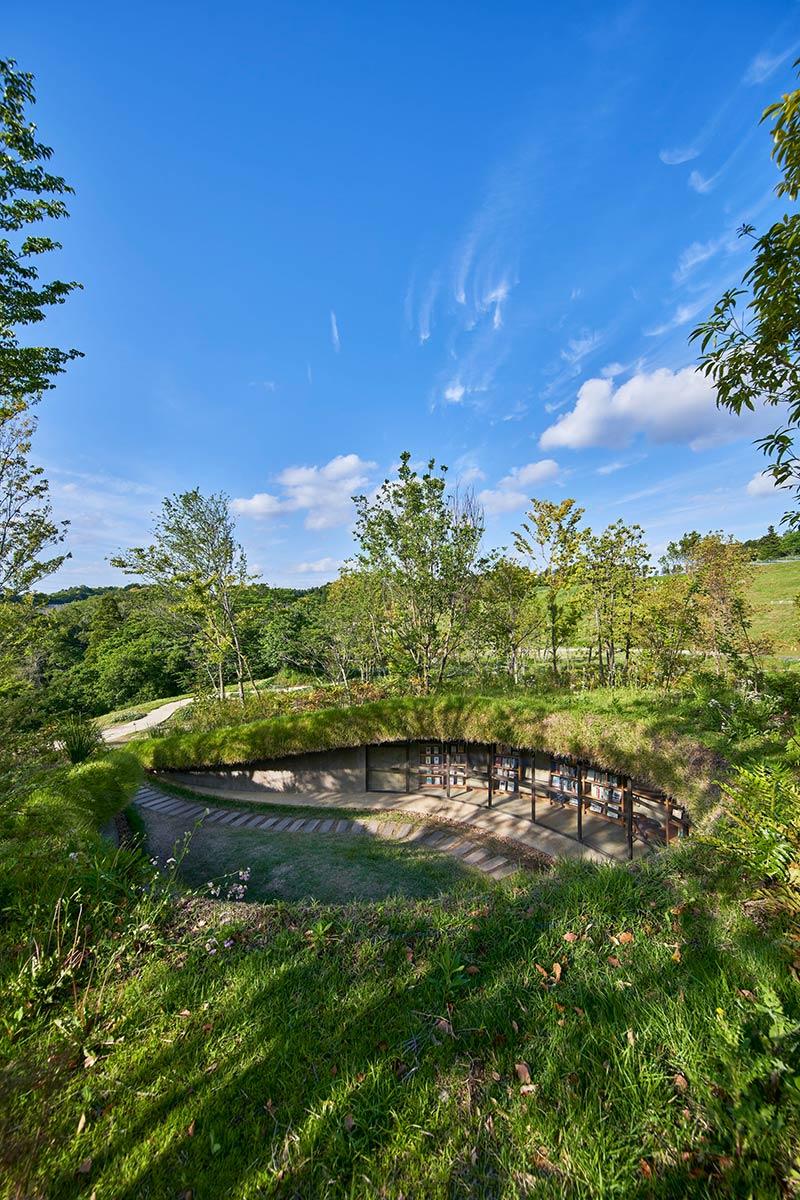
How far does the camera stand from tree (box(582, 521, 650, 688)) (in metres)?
11.1

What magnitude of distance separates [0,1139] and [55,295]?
25.5 ft

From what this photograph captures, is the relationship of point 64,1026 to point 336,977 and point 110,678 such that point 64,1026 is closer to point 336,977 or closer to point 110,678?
point 336,977

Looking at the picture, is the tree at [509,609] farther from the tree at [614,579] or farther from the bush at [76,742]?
the bush at [76,742]

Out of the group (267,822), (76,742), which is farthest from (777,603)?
(76,742)

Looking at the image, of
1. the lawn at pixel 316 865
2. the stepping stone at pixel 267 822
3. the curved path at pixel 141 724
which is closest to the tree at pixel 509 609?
the lawn at pixel 316 865

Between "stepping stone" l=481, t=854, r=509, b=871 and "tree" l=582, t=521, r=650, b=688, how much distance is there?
5.72m

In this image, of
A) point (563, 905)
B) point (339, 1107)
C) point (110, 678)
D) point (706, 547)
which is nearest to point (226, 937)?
point (339, 1107)

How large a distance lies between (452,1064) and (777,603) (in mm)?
19479

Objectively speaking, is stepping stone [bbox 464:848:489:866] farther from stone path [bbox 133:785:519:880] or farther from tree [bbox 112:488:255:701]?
tree [bbox 112:488:255:701]

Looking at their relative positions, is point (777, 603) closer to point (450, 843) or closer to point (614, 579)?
point (614, 579)

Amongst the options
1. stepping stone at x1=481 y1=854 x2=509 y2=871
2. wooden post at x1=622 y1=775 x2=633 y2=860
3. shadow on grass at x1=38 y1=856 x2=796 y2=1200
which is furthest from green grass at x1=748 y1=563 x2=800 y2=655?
shadow on grass at x1=38 y1=856 x2=796 y2=1200

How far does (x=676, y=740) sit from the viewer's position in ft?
20.0

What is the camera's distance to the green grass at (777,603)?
10320 mm

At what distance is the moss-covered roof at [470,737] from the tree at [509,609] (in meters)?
2.87
